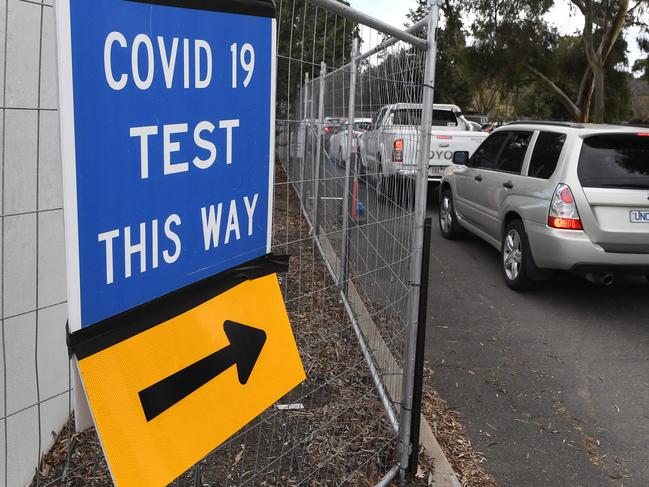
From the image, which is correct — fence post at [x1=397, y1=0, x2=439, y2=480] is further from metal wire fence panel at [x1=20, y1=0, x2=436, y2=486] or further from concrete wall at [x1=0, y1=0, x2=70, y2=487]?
concrete wall at [x1=0, y1=0, x2=70, y2=487]

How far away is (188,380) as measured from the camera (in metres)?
1.66

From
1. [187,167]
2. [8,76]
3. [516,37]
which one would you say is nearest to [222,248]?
[187,167]

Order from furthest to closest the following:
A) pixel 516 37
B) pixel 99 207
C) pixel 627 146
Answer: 1. pixel 516 37
2. pixel 627 146
3. pixel 99 207

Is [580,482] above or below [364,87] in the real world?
below

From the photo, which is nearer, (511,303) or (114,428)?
(114,428)

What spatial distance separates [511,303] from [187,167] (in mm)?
5436

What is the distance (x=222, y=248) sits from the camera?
178 cm

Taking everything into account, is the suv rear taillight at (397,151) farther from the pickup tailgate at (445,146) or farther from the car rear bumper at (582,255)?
the pickup tailgate at (445,146)

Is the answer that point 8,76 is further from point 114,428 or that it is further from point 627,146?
point 627,146

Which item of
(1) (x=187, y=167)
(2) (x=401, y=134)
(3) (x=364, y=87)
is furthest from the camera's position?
(3) (x=364, y=87)

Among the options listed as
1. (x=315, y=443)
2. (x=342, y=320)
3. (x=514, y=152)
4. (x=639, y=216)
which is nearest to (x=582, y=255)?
(x=639, y=216)

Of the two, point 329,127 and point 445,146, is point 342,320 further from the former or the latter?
point 445,146

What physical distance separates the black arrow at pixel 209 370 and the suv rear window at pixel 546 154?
16.7ft

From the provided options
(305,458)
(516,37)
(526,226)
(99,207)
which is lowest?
(305,458)
